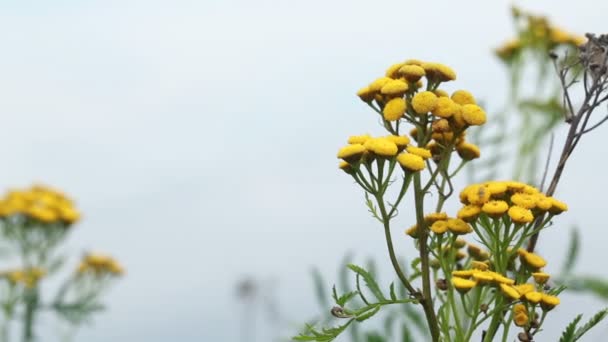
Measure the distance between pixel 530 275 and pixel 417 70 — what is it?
2.05ft

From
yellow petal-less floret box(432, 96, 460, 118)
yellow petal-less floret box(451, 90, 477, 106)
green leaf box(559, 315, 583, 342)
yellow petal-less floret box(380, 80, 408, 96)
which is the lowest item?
green leaf box(559, 315, 583, 342)

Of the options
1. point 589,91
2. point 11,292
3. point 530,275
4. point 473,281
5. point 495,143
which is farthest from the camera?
point 11,292

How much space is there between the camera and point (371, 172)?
2.51 meters

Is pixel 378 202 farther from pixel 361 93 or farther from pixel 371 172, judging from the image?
pixel 361 93

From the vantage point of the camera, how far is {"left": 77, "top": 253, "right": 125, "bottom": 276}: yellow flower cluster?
9.26 metres

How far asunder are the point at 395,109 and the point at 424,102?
8cm

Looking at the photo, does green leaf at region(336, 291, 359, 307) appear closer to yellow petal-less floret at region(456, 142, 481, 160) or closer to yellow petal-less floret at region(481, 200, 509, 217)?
yellow petal-less floret at region(481, 200, 509, 217)

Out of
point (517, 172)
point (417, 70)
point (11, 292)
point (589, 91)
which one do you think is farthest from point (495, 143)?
point (11, 292)

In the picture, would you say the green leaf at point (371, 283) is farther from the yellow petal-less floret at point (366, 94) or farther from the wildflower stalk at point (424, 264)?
the yellow petal-less floret at point (366, 94)

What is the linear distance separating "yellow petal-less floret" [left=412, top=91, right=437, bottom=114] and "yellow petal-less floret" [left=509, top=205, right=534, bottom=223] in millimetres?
331

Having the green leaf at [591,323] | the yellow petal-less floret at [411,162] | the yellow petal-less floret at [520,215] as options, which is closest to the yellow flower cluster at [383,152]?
the yellow petal-less floret at [411,162]

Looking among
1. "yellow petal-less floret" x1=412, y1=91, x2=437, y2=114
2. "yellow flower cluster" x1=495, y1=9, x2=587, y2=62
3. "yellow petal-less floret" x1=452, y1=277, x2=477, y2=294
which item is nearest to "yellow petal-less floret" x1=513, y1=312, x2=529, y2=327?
"yellow petal-less floret" x1=452, y1=277, x2=477, y2=294

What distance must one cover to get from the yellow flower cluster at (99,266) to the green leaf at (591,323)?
7344 mm

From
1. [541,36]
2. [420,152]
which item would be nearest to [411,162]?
[420,152]
